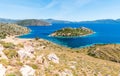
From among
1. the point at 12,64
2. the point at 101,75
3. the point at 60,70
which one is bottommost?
the point at 101,75

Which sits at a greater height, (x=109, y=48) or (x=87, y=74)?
(x=87, y=74)

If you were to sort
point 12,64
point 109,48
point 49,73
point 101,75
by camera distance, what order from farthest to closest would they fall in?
point 109,48
point 101,75
point 49,73
point 12,64

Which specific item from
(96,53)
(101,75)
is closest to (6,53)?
(101,75)

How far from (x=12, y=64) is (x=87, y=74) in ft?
58.3

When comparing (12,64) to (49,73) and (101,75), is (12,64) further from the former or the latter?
(101,75)

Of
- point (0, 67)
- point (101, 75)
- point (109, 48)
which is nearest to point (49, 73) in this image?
point (0, 67)

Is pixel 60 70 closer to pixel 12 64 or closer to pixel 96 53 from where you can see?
pixel 12 64

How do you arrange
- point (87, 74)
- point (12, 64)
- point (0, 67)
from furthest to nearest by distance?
point (87, 74) → point (12, 64) → point (0, 67)

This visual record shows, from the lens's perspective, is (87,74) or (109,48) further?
(109,48)

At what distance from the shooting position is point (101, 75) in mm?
41031

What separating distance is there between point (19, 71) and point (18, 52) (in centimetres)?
657

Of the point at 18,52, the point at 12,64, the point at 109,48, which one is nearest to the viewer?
the point at 12,64

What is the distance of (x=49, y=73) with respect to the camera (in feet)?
81.0

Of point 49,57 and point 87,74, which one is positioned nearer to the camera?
point 49,57
